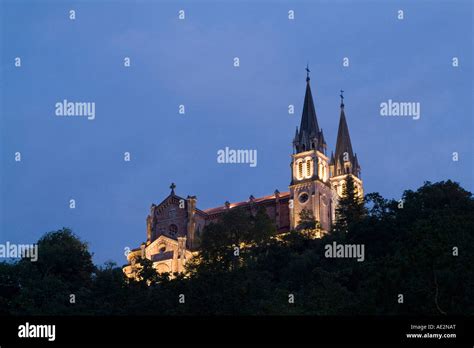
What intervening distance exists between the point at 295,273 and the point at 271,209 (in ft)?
139

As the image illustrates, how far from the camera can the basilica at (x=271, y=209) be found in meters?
98.8

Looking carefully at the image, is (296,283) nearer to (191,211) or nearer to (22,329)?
(22,329)

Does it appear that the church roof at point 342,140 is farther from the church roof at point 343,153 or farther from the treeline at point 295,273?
the treeline at point 295,273

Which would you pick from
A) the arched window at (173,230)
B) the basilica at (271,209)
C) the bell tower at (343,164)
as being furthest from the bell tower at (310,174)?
the arched window at (173,230)

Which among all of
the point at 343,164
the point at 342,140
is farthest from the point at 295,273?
the point at 342,140

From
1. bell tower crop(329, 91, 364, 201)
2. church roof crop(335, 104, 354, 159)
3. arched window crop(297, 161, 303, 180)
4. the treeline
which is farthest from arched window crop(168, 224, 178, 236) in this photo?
church roof crop(335, 104, 354, 159)

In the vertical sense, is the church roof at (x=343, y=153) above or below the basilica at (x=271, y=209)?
above

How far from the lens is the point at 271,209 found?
104 meters

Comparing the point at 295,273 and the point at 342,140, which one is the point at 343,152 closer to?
the point at 342,140

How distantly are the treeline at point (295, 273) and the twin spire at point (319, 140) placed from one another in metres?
18.5

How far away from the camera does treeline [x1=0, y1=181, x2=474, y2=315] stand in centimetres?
3497

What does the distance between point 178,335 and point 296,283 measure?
120 feet

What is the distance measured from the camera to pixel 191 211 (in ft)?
337

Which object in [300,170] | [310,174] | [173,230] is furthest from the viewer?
[300,170]
